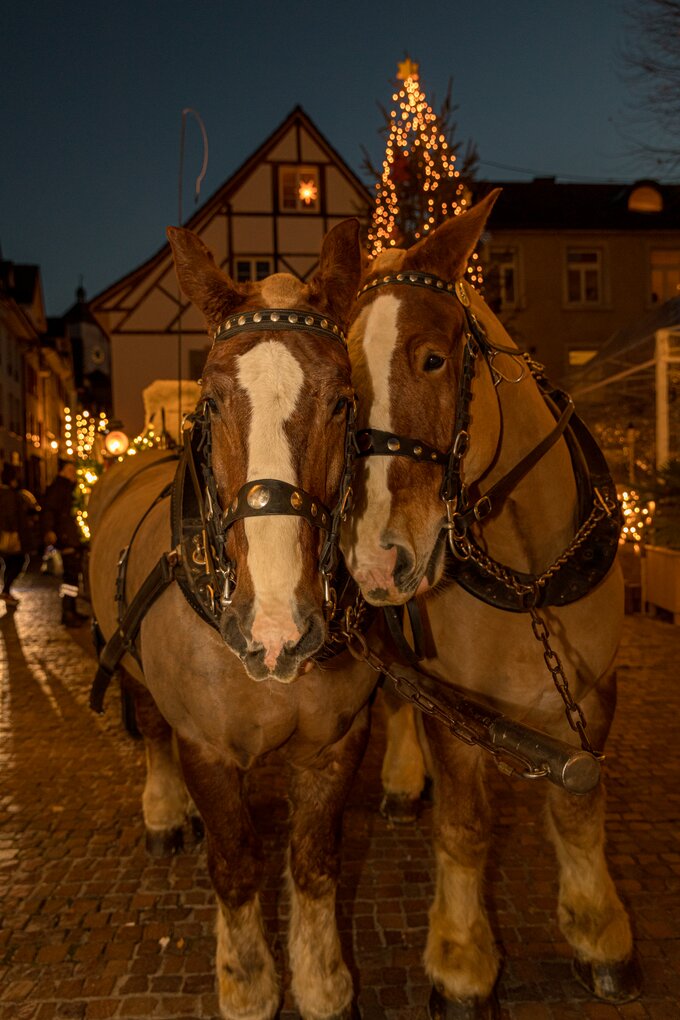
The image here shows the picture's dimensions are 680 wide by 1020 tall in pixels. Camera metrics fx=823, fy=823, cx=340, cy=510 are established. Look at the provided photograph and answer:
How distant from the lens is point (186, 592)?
242cm

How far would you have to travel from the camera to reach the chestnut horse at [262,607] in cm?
174

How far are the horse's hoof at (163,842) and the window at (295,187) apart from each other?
1949 cm

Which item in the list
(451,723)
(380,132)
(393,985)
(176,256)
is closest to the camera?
(176,256)

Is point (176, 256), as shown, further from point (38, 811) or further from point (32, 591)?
point (32, 591)

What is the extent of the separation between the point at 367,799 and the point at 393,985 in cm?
173

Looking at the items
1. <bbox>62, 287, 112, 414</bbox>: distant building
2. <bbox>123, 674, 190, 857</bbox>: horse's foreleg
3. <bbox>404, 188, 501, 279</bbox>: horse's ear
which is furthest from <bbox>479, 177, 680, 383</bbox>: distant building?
<bbox>62, 287, 112, 414</bbox>: distant building

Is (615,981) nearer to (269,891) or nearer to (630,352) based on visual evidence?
(269,891)

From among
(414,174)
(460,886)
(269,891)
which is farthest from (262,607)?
(414,174)

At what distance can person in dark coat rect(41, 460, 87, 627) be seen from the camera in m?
10.1

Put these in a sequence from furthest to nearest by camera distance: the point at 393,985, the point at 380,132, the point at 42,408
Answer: the point at 42,408 < the point at 380,132 < the point at 393,985

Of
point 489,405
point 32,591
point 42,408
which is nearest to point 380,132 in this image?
point 32,591

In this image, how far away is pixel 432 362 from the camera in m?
2.12

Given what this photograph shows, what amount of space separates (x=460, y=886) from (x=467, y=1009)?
1.20ft

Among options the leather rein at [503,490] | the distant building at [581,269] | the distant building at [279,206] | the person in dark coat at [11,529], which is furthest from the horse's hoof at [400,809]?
the distant building at [581,269]
